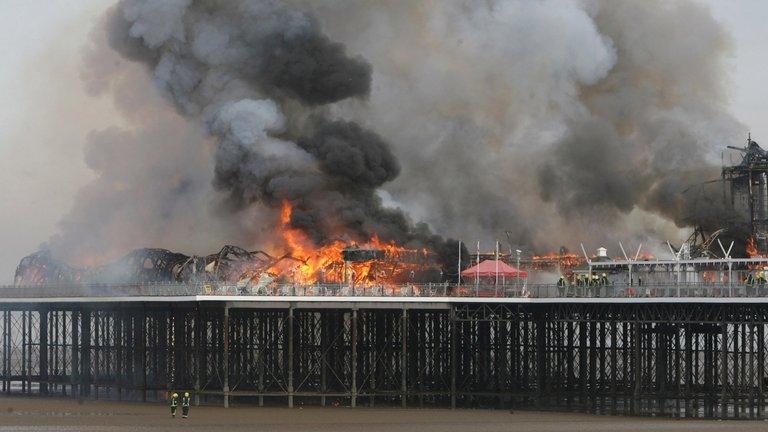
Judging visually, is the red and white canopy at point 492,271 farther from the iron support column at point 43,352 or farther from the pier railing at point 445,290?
the iron support column at point 43,352

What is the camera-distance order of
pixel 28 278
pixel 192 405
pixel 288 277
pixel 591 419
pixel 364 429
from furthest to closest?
pixel 28 278, pixel 288 277, pixel 192 405, pixel 591 419, pixel 364 429

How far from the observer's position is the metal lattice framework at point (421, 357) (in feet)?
300

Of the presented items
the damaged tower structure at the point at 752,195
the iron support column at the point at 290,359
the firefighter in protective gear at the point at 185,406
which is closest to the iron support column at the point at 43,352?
the iron support column at the point at 290,359

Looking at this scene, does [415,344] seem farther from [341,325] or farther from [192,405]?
[192,405]

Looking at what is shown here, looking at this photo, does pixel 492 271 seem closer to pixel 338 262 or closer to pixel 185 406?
pixel 338 262

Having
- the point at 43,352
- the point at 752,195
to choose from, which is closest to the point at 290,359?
the point at 43,352

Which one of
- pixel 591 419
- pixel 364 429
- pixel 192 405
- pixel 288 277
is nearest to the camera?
pixel 364 429

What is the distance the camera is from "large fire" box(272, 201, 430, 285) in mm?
102375

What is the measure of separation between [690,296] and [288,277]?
26011 mm

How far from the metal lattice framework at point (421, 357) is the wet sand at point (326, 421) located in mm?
2402

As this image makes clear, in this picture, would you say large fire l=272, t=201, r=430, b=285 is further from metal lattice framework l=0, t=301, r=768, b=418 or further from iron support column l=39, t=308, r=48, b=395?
iron support column l=39, t=308, r=48, b=395

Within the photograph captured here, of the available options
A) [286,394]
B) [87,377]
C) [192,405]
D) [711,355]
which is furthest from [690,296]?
[87,377]

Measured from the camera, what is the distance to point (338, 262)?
104 meters

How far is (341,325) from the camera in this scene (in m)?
101
